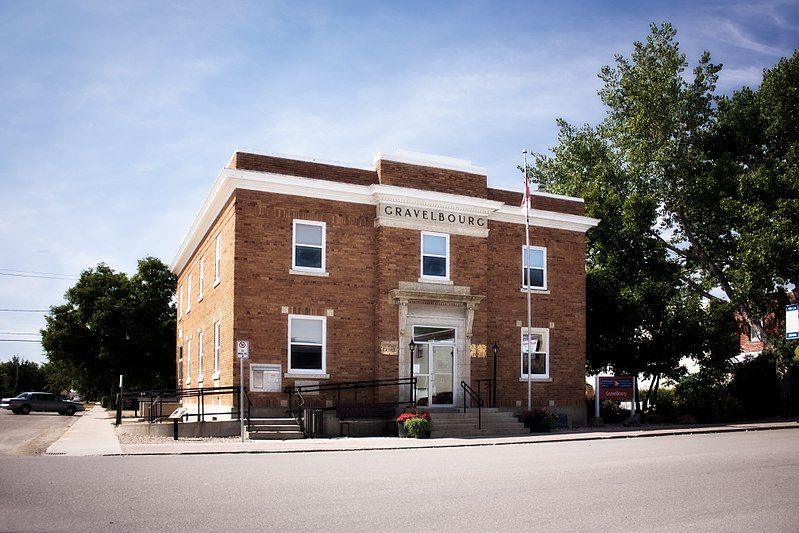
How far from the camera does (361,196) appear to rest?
85.3 ft

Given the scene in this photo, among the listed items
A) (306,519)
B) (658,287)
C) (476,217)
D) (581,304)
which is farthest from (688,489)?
(658,287)

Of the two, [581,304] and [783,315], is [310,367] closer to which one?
[581,304]

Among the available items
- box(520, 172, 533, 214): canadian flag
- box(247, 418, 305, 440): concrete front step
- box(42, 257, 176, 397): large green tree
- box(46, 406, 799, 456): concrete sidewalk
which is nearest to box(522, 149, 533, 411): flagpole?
box(520, 172, 533, 214): canadian flag

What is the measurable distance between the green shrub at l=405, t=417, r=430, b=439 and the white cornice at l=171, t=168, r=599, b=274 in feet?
24.3

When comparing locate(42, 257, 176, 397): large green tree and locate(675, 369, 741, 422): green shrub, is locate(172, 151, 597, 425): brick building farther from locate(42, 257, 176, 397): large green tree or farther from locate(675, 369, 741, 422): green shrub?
locate(42, 257, 176, 397): large green tree

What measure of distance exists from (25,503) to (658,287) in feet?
95.4

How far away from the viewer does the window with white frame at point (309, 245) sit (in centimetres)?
2528

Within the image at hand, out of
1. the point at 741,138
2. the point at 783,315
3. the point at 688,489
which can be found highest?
the point at 741,138

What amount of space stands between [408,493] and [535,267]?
19683mm

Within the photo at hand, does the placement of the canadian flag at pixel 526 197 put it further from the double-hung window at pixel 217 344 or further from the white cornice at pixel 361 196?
the double-hung window at pixel 217 344

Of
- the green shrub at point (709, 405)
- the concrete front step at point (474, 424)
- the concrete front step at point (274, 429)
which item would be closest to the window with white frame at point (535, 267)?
the concrete front step at point (474, 424)

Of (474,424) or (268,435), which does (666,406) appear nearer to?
(474,424)

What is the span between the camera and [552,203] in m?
30.1

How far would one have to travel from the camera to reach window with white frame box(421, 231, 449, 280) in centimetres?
2680
